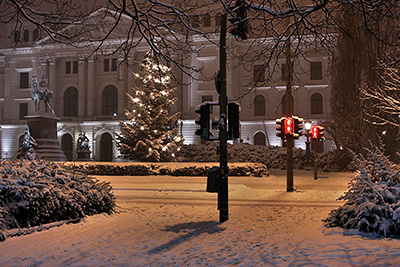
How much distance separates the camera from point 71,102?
A: 50.4 metres

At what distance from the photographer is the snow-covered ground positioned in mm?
5746

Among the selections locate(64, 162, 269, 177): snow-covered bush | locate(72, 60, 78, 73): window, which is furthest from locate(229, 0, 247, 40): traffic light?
locate(72, 60, 78, 73): window

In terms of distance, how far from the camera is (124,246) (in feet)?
22.1

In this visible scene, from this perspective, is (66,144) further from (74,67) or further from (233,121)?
(233,121)

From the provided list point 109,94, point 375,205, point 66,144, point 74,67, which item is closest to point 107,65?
point 109,94

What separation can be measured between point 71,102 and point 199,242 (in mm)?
46981

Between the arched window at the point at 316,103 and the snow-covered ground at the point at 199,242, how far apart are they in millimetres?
36197

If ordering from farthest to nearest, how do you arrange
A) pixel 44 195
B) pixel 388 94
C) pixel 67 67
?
pixel 67 67
pixel 388 94
pixel 44 195

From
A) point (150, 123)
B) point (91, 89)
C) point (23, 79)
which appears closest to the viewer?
point (150, 123)

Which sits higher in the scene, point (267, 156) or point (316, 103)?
point (316, 103)

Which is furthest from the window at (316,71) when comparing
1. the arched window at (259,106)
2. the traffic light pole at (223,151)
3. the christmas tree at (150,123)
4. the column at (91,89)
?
the traffic light pole at (223,151)

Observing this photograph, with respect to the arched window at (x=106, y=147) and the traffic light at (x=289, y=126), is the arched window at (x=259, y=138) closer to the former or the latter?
the arched window at (x=106, y=147)

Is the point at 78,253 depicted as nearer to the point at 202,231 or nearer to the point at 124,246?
the point at 124,246

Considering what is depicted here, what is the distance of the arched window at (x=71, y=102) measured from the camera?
50188mm
